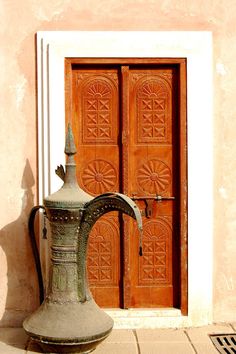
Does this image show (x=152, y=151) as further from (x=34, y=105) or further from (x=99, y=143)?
(x=34, y=105)

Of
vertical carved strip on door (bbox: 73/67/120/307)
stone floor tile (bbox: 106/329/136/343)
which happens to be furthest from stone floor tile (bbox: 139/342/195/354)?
vertical carved strip on door (bbox: 73/67/120/307)

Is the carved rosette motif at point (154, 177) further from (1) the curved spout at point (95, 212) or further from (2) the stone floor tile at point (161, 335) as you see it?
(2) the stone floor tile at point (161, 335)

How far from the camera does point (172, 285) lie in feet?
19.5

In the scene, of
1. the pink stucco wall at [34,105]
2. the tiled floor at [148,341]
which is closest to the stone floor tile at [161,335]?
the tiled floor at [148,341]

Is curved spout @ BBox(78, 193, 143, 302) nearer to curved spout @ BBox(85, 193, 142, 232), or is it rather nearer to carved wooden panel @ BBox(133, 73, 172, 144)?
curved spout @ BBox(85, 193, 142, 232)

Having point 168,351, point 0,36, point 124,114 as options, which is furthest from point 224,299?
point 0,36

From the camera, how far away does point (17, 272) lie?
5.80m

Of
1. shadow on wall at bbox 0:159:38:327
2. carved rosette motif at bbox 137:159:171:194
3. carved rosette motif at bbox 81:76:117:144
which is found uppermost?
carved rosette motif at bbox 81:76:117:144

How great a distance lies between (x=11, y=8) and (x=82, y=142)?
1.22m

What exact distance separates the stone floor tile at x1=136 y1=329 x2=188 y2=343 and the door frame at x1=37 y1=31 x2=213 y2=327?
0.44 metres

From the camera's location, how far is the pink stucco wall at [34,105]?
5711 millimetres

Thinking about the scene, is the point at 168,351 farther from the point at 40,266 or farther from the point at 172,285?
the point at 40,266

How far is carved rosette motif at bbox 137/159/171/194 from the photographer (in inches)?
230

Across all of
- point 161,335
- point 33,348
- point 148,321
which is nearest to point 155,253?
point 148,321
